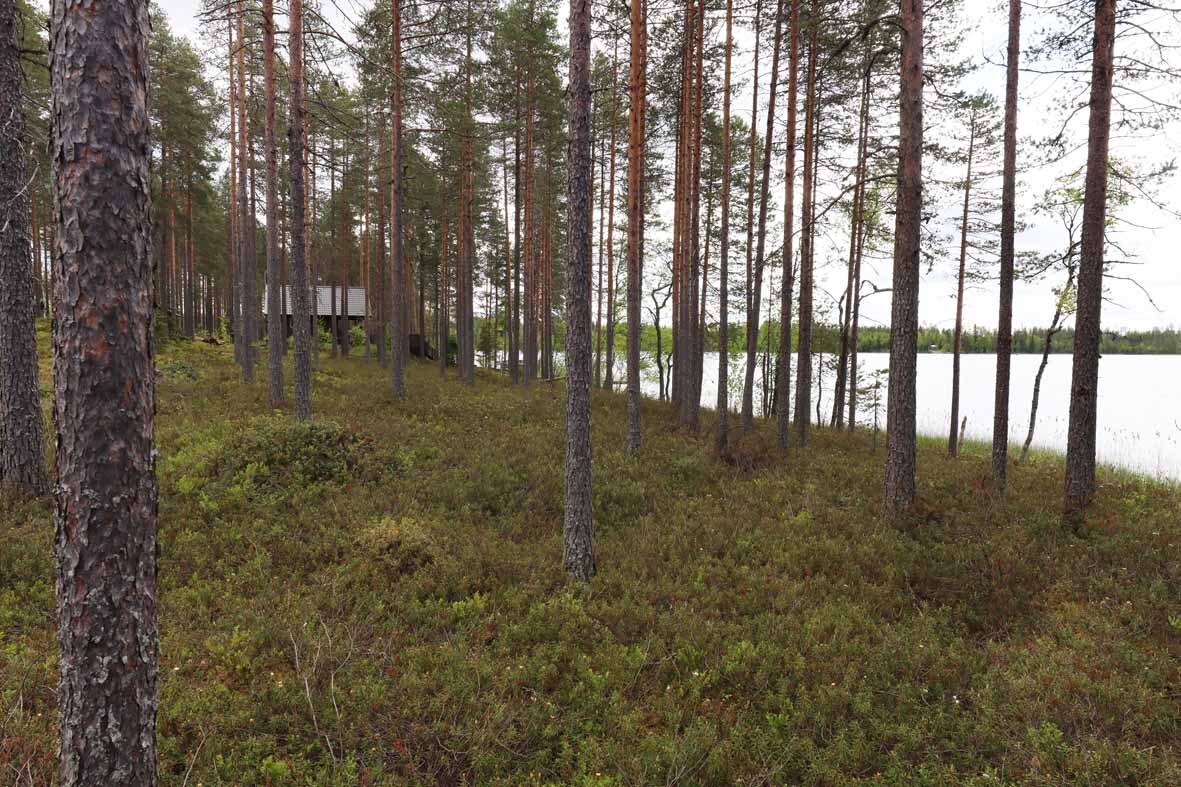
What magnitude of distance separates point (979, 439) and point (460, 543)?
80.6 ft

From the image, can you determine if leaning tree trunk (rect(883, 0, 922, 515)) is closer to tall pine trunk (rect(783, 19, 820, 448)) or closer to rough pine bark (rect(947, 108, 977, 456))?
tall pine trunk (rect(783, 19, 820, 448))

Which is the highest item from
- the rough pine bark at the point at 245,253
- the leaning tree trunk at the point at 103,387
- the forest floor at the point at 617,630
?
the rough pine bark at the point at 245,253

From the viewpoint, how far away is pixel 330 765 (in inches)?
161

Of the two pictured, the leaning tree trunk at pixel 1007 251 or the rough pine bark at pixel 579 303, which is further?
the leaning tree trunk at pixel 1007 251

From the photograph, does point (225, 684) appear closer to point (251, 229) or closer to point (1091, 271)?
point (1091, 271)

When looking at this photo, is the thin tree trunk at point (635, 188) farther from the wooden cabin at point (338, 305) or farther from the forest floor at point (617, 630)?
the wooden cabin at point (338, 305)

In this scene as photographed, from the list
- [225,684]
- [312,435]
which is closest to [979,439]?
[312,435]

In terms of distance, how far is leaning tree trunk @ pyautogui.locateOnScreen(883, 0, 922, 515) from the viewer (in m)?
8.56

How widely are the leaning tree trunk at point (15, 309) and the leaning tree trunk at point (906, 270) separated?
12.6 meters

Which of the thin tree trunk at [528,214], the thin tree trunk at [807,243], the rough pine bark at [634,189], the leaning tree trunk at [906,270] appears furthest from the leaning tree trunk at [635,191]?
the thin tree trunk at [528,214]

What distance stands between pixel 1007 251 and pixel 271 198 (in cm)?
1673

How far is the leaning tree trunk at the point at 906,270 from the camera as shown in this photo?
8.56 meters

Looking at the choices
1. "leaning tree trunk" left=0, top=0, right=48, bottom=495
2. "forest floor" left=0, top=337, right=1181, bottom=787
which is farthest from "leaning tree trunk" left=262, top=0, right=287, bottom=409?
"leaning tree trunk" left=0, top=0, right=48, bottom=495

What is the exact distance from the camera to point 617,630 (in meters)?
6.27
